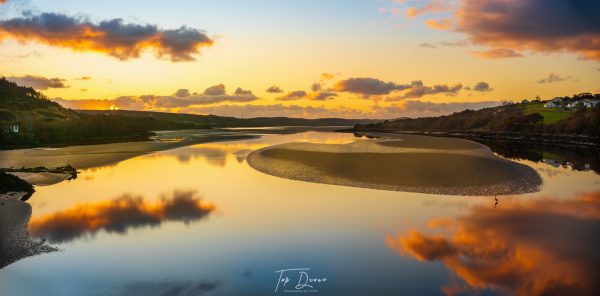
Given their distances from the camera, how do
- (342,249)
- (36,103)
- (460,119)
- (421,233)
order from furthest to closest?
(460,119), (36,103), (421,233), (342,249)

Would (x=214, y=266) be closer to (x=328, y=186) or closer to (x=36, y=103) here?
(x=328, y=186)

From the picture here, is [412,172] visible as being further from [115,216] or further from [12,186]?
[12,186]

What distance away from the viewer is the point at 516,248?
18.1 metres

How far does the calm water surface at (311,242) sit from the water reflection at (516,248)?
73 mm

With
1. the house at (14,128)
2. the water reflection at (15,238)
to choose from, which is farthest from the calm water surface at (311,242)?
the house at (14,128)

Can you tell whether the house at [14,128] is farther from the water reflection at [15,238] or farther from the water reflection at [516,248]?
the water reflection at [516,248]

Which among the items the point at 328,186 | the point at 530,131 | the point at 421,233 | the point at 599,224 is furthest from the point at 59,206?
the point at 530,131

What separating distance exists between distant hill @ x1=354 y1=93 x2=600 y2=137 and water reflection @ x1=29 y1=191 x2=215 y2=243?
92306 millimetres

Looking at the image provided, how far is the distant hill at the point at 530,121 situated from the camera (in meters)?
93.3

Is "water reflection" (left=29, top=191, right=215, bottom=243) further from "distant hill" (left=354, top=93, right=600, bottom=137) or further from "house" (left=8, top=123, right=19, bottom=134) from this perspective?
"distant hill" (left=354, top=93, right=600, bottom=137)

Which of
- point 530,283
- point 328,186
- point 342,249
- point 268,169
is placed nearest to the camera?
point 530,283

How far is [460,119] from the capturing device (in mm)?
168750

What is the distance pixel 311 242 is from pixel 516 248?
9505 mm

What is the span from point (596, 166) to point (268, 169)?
135 feet
